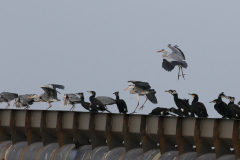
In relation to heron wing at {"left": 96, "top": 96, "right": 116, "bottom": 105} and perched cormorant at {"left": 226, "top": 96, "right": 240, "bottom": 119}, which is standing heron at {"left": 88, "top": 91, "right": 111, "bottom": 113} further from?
perched cormorant at {"left": 226, "top": 96, "right": 240, "bottom": 119}

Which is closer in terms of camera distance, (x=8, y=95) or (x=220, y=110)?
(x=220, y=110)

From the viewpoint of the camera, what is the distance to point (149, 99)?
36375 mm

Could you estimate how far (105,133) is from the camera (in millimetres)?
32969

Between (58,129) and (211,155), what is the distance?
462 inches

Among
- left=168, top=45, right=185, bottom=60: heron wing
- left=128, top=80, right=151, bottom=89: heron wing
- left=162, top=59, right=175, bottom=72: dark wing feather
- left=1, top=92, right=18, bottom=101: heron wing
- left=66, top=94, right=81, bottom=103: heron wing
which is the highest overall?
left=168, top=45, right=185, bottom=60: heron wing

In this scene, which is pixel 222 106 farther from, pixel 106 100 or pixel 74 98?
pixel 74 98

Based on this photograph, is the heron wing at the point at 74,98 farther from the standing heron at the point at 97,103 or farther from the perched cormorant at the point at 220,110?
the perched cormorant at the point at 220,110

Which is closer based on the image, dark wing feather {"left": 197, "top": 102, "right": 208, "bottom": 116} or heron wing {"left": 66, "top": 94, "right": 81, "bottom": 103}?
dark wing feather {"left": 197, "top": 102, "right": 208, "bottom": 116}

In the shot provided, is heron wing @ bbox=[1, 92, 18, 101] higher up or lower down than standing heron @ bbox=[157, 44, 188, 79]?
lower down

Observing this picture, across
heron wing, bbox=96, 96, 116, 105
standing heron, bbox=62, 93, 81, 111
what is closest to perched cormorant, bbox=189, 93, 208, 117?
heron wing, bbox=96, 96, 116, 105

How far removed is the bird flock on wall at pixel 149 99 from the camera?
93.4ft

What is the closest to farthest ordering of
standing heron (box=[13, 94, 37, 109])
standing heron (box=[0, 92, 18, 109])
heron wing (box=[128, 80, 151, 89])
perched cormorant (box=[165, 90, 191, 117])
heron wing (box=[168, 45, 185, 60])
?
perched cormorant (box=[165, 90, 191, 117]) → heron wing (box=[168, 45, 185, 60]) → heron wing (box=[128, 80, 151, 89]) → standing heron (box=[13, 94, 37, 109]) → standing heron (box=[0, 92, 18, 109])

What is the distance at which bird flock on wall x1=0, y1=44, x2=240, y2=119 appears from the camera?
28.5 meters

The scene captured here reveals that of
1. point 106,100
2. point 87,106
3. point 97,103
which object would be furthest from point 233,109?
point 87,106
